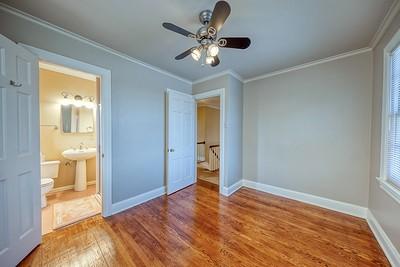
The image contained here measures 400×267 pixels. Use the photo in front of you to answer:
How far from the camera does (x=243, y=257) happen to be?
162 cm

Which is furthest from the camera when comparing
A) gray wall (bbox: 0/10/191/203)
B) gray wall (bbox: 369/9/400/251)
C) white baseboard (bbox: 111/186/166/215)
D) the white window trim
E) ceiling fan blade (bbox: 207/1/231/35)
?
white baseboard (bbox: 111/186/166/215)

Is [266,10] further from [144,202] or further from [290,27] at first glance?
[144,202]

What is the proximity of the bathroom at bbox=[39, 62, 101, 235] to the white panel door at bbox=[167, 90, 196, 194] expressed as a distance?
130cm

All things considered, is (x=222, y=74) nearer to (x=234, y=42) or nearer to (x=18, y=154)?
(x=234, y=42)

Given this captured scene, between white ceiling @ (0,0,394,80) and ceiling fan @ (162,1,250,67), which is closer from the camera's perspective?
ceiling fan @ (162,1,250,67)

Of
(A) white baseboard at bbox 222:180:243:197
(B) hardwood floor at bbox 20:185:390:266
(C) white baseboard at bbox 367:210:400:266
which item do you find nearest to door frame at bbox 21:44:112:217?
(B) hardwood floor at bbox 20:185:390:266

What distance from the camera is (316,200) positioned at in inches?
107

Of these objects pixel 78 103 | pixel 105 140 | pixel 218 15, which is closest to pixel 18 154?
pixel 105 140

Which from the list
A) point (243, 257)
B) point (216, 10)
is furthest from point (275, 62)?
point (243, 257)

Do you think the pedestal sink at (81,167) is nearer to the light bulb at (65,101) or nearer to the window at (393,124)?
the light bulb at (65,101)

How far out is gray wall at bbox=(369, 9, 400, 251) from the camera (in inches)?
60.8

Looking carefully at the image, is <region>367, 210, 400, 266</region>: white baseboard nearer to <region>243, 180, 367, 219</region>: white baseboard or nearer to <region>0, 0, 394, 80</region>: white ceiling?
<region>243, 180, 367, 219</region>: white baseboard

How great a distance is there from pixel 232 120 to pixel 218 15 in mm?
2159

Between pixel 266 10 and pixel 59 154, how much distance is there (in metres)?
4.30
